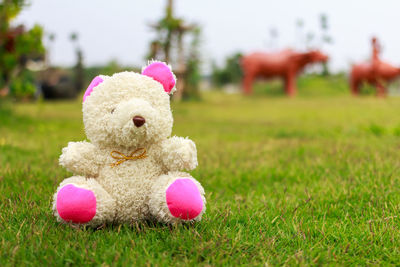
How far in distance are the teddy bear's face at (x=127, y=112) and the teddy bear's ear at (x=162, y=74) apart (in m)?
0.04

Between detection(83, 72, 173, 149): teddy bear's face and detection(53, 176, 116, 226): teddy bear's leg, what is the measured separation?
0.23 metres

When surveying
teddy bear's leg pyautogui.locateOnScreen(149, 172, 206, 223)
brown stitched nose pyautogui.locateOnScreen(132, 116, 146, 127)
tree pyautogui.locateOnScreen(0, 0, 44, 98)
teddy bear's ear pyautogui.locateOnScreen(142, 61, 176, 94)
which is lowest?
teddy bear's leg pyautogui.locateOnScreen(149, 172, 206, 223)

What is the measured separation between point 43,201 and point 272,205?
1.20 metres

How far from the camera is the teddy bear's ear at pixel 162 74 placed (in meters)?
1.91

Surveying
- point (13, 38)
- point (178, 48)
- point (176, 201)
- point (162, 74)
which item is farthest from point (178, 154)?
point (178, 48)

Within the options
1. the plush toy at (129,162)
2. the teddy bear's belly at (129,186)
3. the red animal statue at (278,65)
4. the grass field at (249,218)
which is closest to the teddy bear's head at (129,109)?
the plush toy at (129,162)

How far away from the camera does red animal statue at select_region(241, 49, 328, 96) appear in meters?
19.6

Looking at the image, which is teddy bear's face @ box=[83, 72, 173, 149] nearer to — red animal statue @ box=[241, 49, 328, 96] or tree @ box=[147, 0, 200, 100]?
tree @ box=[147, 0, 200, 100]

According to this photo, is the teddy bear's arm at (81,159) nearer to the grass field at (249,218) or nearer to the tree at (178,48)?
the grass field at (249,218)

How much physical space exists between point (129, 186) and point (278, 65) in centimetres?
1884

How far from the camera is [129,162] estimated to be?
1.79m

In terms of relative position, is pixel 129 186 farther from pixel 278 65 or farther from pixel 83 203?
pixel 278 65

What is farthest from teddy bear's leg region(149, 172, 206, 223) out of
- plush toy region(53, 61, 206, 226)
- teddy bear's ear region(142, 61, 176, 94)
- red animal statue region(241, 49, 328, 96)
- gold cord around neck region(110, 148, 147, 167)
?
red animal statue region(241, 49, 328, 96)

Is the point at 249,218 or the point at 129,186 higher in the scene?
the point at 129,186
